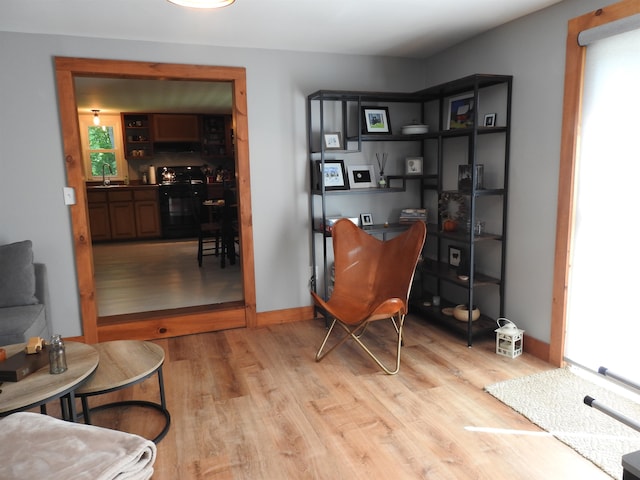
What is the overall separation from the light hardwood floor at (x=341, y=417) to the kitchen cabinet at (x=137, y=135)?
19.9ft

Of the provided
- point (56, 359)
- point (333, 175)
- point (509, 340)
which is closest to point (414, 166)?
point (333, 175)

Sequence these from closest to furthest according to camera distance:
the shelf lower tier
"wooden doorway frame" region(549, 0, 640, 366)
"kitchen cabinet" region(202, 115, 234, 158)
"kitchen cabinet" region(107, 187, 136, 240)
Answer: "wooden doorway frame" region(549, 0, 640, 366) → the shelf lower tier → "kitchen cabinet" region(107, 187, 136, 240) → "kitchen cabinet" region(202, 115, 234, 158)

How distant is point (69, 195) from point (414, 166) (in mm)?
2775

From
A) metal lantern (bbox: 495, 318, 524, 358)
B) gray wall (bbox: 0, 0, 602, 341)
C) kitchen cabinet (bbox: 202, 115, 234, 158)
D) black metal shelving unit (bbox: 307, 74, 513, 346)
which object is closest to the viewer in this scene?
gray wall (bbox: 0, 0, 602, 341)

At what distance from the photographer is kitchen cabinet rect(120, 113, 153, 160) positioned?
8.58m

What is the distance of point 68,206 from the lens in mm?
3428

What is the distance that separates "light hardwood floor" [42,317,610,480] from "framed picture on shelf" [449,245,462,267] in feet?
2.11

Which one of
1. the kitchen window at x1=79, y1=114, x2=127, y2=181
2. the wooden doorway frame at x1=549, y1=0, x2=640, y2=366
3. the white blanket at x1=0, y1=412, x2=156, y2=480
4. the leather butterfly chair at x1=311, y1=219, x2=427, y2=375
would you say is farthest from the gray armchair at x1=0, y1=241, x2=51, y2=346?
the kitchen window at x1=79, y1=114, x2=127, y2=181

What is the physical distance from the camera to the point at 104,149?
8672 millimetres

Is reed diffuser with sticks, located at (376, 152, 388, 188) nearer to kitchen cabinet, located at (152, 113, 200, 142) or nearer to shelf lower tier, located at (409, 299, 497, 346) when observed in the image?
shelf lower tier, located at (409, 299, 497, 346)

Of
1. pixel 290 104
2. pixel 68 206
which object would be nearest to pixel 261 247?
pixel 290 104

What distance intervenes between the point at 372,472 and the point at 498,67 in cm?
283

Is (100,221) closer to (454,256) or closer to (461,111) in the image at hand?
(454,256)

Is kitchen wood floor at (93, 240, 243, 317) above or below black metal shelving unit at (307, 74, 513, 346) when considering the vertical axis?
below
